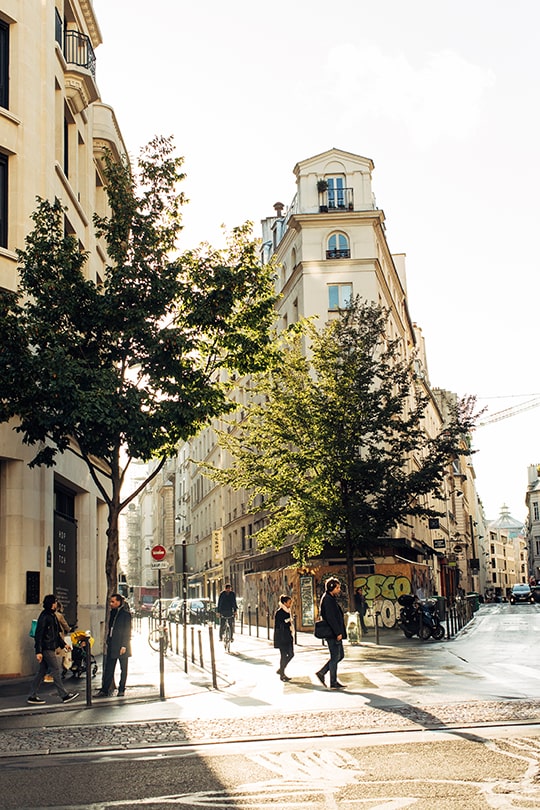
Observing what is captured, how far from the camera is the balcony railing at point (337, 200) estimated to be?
4300cm

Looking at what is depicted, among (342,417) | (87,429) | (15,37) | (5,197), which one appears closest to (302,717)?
(87,429)

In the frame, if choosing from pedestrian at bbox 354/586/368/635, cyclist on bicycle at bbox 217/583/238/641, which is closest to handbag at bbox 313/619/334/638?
cyclist on bicycle at bbox 217/583/238/641

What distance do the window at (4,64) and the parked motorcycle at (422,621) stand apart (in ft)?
58.7

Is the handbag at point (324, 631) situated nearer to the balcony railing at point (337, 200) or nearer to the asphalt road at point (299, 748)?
the asphalt road at point (299, 748)

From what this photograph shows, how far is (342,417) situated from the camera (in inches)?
1219

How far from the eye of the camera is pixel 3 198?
2094 centimetres

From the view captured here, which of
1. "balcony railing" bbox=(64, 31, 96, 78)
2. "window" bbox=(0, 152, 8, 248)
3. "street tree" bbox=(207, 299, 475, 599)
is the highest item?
"balcony railing" bbox=(64, 31, 96, 78)

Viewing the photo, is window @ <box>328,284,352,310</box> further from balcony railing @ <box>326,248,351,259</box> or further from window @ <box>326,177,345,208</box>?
window @ <box>326,177,345,208</box>

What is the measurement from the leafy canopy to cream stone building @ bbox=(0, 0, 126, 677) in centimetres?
583

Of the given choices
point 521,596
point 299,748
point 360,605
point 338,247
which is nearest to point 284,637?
point 299,748

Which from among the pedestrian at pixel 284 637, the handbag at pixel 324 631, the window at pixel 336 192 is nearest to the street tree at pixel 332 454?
the pedestrian at pixel 284 637

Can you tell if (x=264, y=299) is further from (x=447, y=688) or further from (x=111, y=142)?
(x=111, y=142)

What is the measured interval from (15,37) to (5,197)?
Answer: 371 cm

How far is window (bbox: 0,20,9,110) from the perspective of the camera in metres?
21.5
